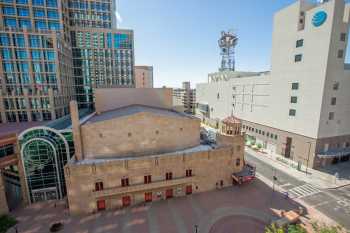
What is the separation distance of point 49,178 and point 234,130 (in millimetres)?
37181

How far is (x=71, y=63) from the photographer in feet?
207

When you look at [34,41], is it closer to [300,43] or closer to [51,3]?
[51,3]

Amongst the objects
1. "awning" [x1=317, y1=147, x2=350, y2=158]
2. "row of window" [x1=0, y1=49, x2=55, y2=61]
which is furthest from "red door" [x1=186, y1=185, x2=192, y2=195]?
"row of window" [x1=0, y1=49, x2=55, y2=61]

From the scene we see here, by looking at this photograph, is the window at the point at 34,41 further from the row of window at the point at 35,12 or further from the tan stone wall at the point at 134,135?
the tan stone wall at the point at 134,135

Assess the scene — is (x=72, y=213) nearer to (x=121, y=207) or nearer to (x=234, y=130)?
(x=121, y=207)

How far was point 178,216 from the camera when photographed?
26.5 meters

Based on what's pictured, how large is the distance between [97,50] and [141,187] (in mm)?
61587

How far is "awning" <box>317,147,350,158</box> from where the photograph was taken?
3834 cm

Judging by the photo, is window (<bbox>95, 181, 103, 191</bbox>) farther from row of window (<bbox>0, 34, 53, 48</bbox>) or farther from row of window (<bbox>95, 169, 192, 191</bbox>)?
row of window (<bbox>0, 34, 53, 48</bbox>)

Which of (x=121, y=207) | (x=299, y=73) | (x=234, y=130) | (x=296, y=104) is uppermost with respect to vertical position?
(x=299, y=73)

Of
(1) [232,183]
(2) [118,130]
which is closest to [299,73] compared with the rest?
(1) [232,183]

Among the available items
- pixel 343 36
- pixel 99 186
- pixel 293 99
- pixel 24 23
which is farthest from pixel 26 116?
pixel 343 36

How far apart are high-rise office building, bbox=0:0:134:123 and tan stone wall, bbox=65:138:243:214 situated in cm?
3108

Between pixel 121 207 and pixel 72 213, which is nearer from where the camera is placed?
pixel 72 213
